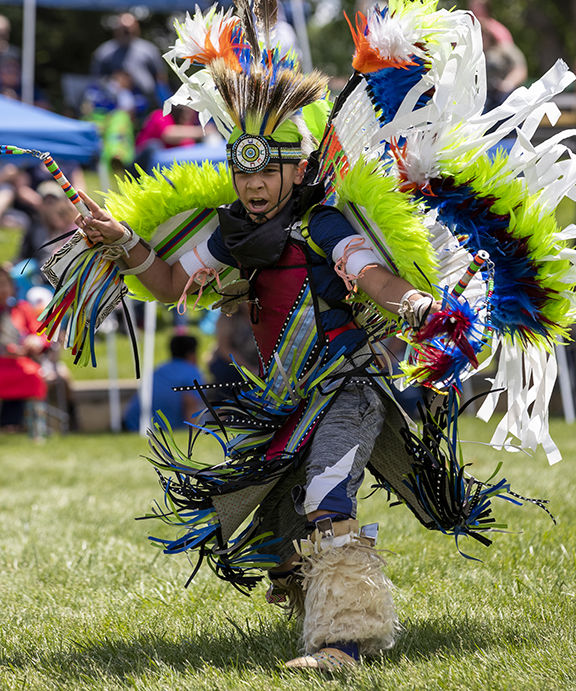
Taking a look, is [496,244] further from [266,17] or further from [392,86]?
[266,17]

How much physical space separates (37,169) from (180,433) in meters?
4.90

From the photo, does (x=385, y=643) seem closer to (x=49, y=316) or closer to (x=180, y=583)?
(x=180, y=583)

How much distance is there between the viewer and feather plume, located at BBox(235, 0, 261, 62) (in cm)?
322

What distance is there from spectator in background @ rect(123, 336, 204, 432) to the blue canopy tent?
1642 mm

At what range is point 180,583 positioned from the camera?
12.8ft

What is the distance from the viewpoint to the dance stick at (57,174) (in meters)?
3.07

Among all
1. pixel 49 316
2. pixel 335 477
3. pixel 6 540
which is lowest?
pixel 6 540

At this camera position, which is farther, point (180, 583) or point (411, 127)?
point (180, 583)

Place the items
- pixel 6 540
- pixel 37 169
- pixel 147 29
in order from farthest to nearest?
pixel 147 29 → pixel 37 169 → pixel 6 540

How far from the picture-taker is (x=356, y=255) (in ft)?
9.78

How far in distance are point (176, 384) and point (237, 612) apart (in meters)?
4.94

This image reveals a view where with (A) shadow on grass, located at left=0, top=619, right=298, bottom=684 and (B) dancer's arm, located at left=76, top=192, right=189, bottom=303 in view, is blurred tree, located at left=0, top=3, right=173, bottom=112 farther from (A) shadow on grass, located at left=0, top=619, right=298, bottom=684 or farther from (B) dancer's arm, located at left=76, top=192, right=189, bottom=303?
(A) shadow on grass, located at left=0, top=619, right=298, bottom=684

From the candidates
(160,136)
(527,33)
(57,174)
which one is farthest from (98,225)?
(527,33)

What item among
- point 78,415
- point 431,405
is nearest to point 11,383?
point 78,415
